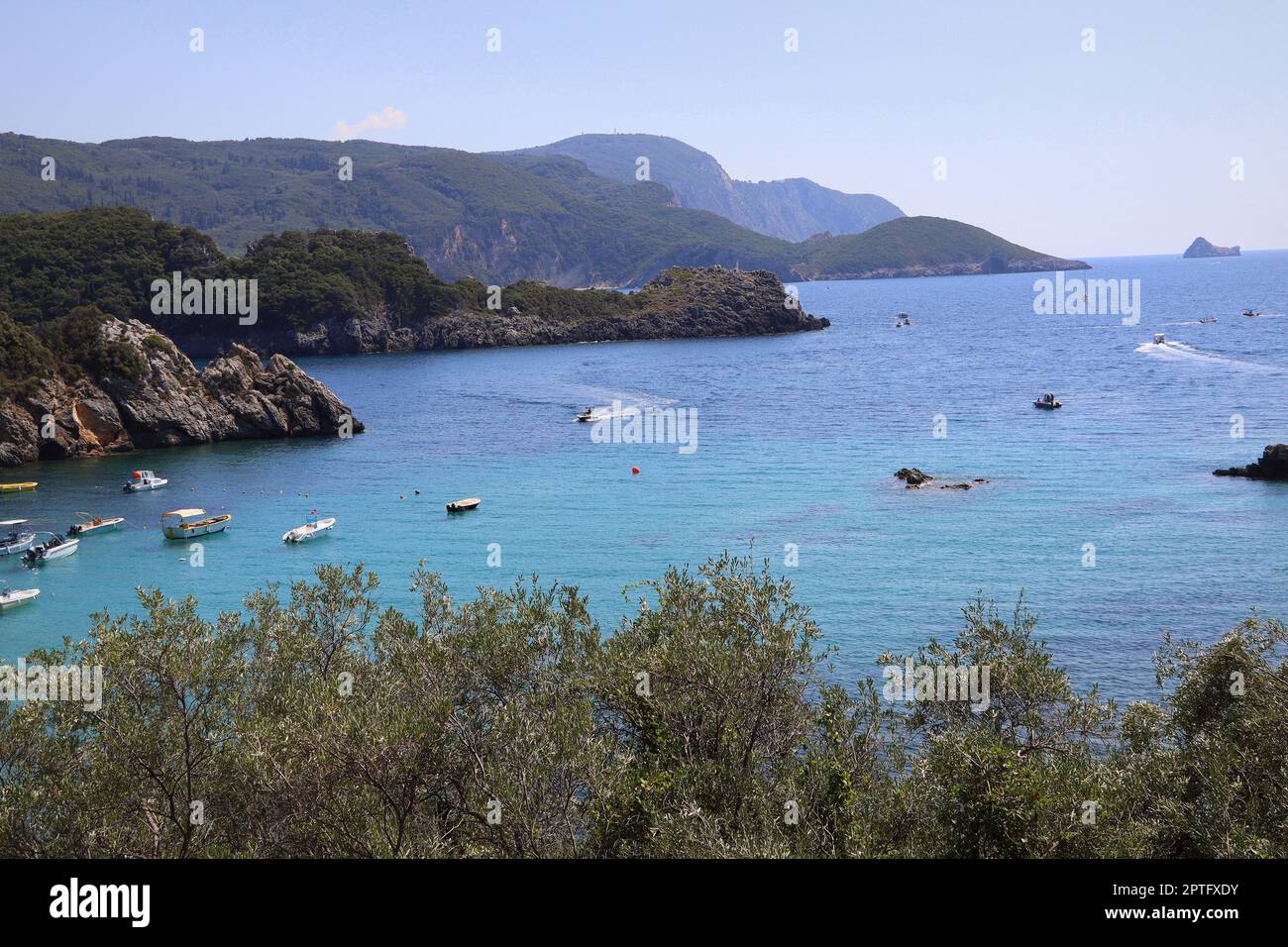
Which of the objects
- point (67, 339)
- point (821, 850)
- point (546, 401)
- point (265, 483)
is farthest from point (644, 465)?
point (821, 850)

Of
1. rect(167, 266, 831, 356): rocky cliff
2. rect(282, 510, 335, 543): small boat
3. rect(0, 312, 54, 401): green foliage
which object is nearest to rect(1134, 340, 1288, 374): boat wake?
rect(167, 266, 831, 356): rocky cliff

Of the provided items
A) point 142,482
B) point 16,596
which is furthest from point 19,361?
point 16,596

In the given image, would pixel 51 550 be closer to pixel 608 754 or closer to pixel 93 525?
pixel 93 525

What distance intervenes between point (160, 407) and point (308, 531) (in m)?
38.6

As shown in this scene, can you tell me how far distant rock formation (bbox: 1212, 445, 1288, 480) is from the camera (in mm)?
67312

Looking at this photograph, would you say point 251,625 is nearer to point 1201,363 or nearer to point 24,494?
point 24,494

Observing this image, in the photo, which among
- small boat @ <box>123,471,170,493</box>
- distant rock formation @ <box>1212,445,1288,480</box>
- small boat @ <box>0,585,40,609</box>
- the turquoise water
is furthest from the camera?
small boat @ <box>123,471,170,493</box>

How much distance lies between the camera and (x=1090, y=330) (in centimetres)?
18250

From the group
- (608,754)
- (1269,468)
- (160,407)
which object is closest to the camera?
(608,754)

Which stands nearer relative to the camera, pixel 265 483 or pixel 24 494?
pixel 24 494

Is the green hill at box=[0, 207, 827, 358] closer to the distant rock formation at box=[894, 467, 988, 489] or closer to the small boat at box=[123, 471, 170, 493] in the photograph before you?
the small boat at box=[123, 471, 170, 493]

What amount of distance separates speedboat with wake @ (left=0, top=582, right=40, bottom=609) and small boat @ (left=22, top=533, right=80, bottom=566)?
19.8 ft

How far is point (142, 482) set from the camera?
71.8m
